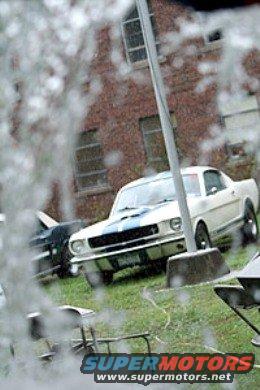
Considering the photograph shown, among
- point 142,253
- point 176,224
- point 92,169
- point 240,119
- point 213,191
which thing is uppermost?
point 240,119

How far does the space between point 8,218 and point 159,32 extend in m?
2.13

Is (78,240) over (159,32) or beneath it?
beneath

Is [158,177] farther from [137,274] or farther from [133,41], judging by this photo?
[133,41]

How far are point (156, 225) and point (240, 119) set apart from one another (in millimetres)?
662

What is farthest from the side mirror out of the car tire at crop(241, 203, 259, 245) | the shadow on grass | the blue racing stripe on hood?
the shadow on grass

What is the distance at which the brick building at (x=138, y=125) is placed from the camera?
381cm

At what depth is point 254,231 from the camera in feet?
14.0

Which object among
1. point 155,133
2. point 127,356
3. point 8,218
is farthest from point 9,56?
point 155,133

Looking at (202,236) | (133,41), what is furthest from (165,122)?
(202,236)

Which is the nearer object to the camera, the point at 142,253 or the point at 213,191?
the point at 142,253

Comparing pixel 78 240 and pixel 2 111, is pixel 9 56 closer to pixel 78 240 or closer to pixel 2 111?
pixel 2 111

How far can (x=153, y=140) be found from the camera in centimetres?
438

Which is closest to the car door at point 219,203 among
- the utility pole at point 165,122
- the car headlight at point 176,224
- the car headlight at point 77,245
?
the car headlight at point 176,224

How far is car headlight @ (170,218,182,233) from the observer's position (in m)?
3.88
